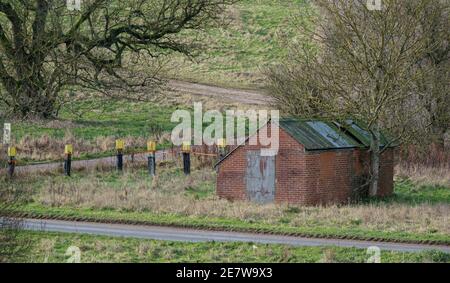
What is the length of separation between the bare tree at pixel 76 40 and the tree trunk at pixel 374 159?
15456mm

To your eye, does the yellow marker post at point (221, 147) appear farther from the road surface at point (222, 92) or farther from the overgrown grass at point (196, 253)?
the road surface at point (222, 92)

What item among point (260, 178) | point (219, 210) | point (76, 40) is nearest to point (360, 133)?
point (260, 178)

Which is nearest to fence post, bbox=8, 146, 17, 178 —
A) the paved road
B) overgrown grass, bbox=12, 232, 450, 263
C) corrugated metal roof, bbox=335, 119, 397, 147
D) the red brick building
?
the red brick building

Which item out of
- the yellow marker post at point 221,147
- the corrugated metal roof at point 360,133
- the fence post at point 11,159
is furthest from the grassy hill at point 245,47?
the fence post at point 11,159

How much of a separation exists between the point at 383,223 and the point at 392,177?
30.0ft

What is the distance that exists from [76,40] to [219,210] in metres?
19.6

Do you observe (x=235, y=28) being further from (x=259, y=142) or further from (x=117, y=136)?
(x=259, y=142)

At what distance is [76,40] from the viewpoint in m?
47.7

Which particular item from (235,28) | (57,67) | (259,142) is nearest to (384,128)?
(259,142)

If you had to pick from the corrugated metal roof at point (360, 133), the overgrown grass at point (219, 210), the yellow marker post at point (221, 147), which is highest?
the corrugated metal roof at point (360, 133)

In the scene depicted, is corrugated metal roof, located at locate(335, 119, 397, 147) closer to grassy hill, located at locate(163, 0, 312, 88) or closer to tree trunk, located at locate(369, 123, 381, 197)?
tree trunk, located at locate(369, 123, 381, 197)

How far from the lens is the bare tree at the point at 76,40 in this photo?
153ft

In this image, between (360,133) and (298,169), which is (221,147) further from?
(298,169)

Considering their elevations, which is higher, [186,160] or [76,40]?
[76,40]
